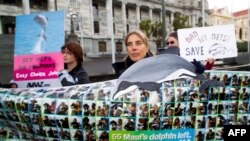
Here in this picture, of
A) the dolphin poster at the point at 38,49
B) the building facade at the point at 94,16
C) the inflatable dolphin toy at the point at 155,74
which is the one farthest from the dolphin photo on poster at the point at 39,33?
the building facade at the point at 94,16

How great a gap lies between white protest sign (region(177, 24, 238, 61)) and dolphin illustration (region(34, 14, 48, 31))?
1652mm

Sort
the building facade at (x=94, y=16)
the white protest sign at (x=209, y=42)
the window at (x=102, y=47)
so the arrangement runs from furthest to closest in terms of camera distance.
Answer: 1. the window at (x=102, y=47)
2. the building facade at (x=94, y=16)
3. the white protest sign at (x=209, y=42)

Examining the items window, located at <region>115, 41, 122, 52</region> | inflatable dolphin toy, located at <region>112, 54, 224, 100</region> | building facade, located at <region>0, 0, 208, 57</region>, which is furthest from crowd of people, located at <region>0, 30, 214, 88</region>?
window, located at <region>115, 41, 122, 52</region>

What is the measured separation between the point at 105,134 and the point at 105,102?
180mm

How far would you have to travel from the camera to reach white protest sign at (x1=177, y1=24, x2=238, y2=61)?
375 centimetres

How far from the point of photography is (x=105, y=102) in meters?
1.92

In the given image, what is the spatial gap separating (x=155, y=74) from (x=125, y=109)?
28cm

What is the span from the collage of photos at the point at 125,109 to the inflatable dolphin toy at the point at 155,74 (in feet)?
0.10

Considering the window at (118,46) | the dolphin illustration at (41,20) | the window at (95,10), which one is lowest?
the window at (118,46)

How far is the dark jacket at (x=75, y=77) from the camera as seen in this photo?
3.05 m

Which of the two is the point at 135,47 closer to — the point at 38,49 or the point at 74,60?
the point at 74,60

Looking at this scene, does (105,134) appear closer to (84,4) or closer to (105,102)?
(105,102)

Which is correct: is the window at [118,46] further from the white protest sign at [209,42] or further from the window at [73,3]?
the white protest sign at [209,42]

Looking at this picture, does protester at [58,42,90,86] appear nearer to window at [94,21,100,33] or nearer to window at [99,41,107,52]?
window at [99,41,107,52]
